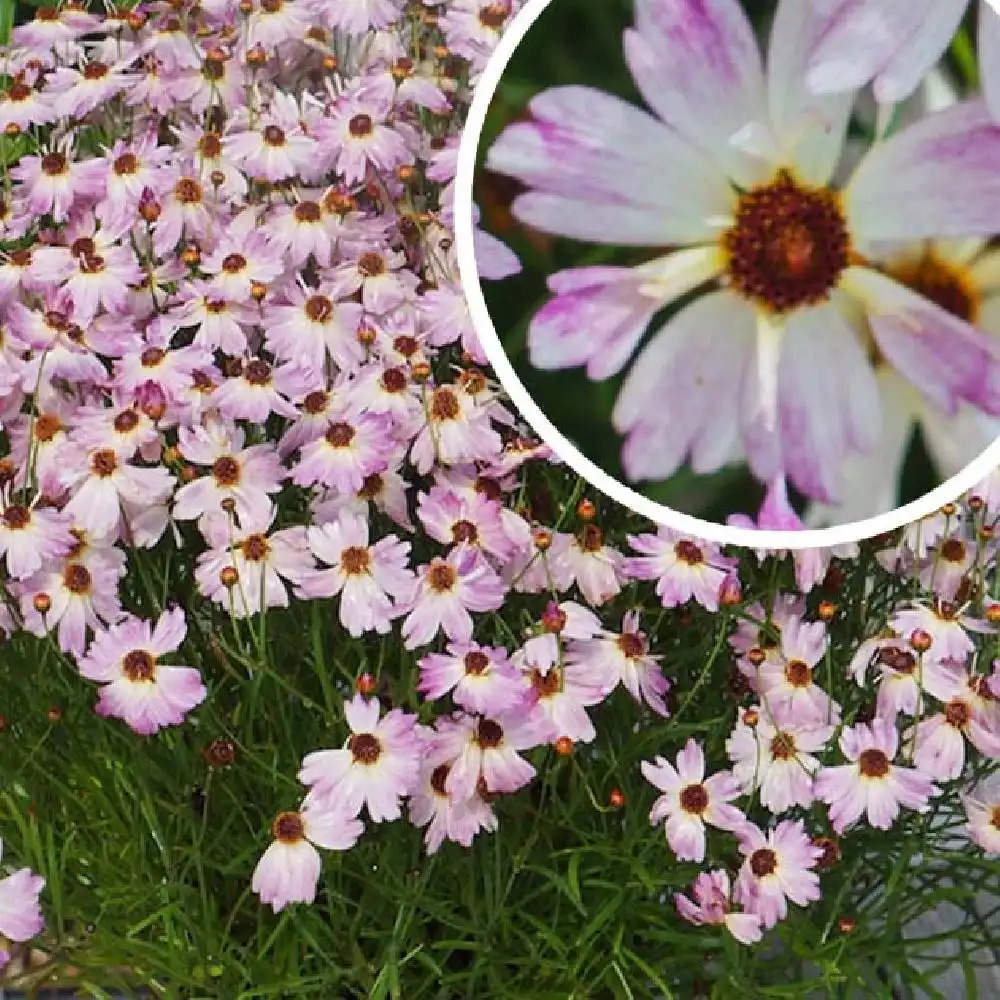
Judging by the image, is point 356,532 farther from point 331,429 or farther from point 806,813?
point 806,813

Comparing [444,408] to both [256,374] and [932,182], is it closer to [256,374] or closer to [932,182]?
[256,374]

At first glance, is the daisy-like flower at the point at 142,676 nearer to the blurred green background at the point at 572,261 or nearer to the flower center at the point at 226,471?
the flower center at the point at 226,471

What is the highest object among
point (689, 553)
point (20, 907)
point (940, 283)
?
point (940, 283)

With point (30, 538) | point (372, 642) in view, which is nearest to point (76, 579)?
point (30, 538)

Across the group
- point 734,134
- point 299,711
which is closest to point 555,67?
point 734,134

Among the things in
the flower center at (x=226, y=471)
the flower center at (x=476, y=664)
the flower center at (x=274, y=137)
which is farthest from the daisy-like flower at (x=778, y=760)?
the flower center at (x=274, y=137)

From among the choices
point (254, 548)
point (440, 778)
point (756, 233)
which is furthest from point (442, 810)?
point (756, 233)

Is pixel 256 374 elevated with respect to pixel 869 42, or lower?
lower

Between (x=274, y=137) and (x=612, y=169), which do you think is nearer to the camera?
(x=612, y=169)
